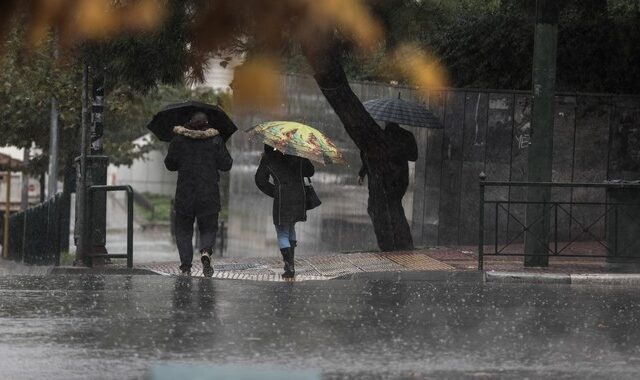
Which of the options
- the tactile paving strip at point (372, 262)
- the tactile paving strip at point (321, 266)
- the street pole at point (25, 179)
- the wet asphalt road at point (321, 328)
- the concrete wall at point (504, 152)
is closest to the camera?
the wet asphalt road at point (321, 328)

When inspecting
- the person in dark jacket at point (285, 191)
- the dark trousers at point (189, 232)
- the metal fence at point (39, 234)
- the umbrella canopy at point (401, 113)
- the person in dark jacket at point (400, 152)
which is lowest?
the metal fence at point (39, 234)

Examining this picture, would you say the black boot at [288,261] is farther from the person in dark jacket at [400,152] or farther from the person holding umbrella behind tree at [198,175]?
the person in dark jacket at [400,152]

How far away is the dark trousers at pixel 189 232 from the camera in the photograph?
41.5 feet

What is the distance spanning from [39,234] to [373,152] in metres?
7.98

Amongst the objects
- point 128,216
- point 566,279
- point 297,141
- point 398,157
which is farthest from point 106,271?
point 566,279

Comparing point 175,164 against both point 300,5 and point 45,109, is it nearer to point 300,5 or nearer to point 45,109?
point 300,5

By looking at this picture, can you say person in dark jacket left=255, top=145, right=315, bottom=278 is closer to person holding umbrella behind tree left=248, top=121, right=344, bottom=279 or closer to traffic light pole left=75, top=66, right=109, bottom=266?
person holding umbrella behind tree left=248, top=121, right=344, bottom=279

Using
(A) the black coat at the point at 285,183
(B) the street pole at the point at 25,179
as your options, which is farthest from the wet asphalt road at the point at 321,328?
(B) the street pole at the point at 25,179

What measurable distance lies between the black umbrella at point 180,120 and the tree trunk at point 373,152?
1.93 meters

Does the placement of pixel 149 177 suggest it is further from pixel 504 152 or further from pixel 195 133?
pixel 195 133

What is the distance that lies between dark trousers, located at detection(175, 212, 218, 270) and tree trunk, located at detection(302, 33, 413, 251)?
3.11 meters

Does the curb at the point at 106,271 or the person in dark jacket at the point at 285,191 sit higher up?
the person in dark jacket at the point at 285,191

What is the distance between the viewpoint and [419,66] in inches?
674

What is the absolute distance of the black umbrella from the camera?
43.4 ft
